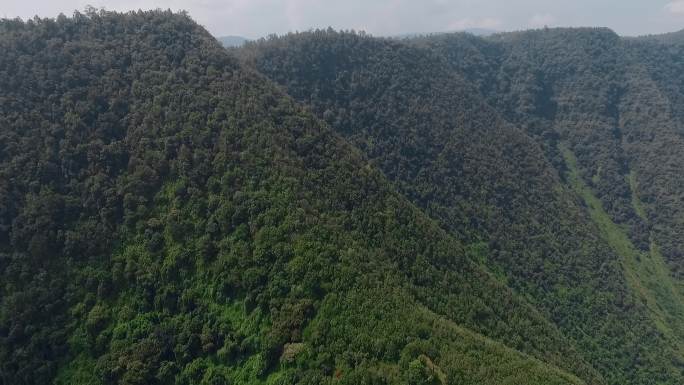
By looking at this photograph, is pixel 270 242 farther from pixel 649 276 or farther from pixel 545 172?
pixel 649 276

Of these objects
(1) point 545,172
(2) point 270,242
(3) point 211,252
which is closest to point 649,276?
(1) point 545,172

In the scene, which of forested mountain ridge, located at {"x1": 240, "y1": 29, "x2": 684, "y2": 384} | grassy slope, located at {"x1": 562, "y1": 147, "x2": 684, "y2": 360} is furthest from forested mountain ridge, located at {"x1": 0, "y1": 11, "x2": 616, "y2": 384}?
grassy slope, located at {"x1": 562, "y1": 147, "x2": 684, "y2": 360}

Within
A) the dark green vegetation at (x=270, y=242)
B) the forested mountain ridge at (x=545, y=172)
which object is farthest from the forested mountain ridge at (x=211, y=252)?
the forested mountain ridge at (x=545, y=172)

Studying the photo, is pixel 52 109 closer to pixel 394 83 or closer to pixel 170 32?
Result: pixel 170 32

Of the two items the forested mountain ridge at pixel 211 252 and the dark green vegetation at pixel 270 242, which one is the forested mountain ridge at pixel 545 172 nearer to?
the dark green vegetation at pixel 270 242

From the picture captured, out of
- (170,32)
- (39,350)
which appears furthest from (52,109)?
(39,350)
